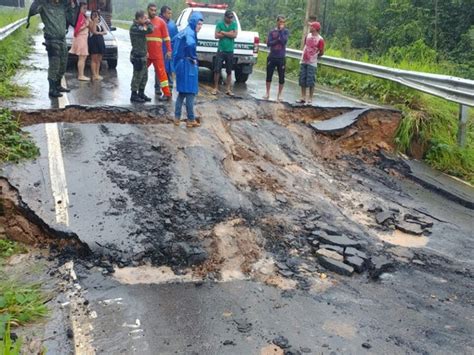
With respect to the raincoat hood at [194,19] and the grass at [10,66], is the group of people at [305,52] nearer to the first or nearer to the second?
the raincoat hood at [194,19]

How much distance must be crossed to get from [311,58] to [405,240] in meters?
4.92

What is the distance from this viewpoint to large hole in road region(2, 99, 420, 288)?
4.65 metres

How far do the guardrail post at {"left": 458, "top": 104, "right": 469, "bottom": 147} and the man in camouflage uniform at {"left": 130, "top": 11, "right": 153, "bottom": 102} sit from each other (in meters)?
5.41

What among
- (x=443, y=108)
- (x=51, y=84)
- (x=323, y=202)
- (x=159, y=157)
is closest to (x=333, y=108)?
(x=443, y=108)

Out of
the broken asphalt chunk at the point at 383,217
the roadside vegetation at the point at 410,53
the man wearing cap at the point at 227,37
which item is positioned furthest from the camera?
the man wearing cap at the point at 227,37

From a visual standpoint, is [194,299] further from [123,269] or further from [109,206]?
[109,206]

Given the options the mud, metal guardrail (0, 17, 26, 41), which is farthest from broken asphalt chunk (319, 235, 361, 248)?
metal guardrail (0, 17, 26, 41)

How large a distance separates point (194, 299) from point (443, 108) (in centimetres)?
673

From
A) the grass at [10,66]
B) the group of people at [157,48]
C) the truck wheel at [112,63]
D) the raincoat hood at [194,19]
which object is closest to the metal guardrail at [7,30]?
the grass at [10,66]

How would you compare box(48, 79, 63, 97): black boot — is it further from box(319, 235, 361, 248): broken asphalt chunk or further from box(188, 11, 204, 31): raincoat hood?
box(319, 235, 361, 248): broken asphalt chunk

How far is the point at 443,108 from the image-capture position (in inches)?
344

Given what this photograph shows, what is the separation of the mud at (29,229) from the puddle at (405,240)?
11.4 ft

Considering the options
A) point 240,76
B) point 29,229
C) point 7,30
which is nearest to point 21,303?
point 29,229

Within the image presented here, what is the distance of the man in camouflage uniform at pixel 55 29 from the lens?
25.1ft
